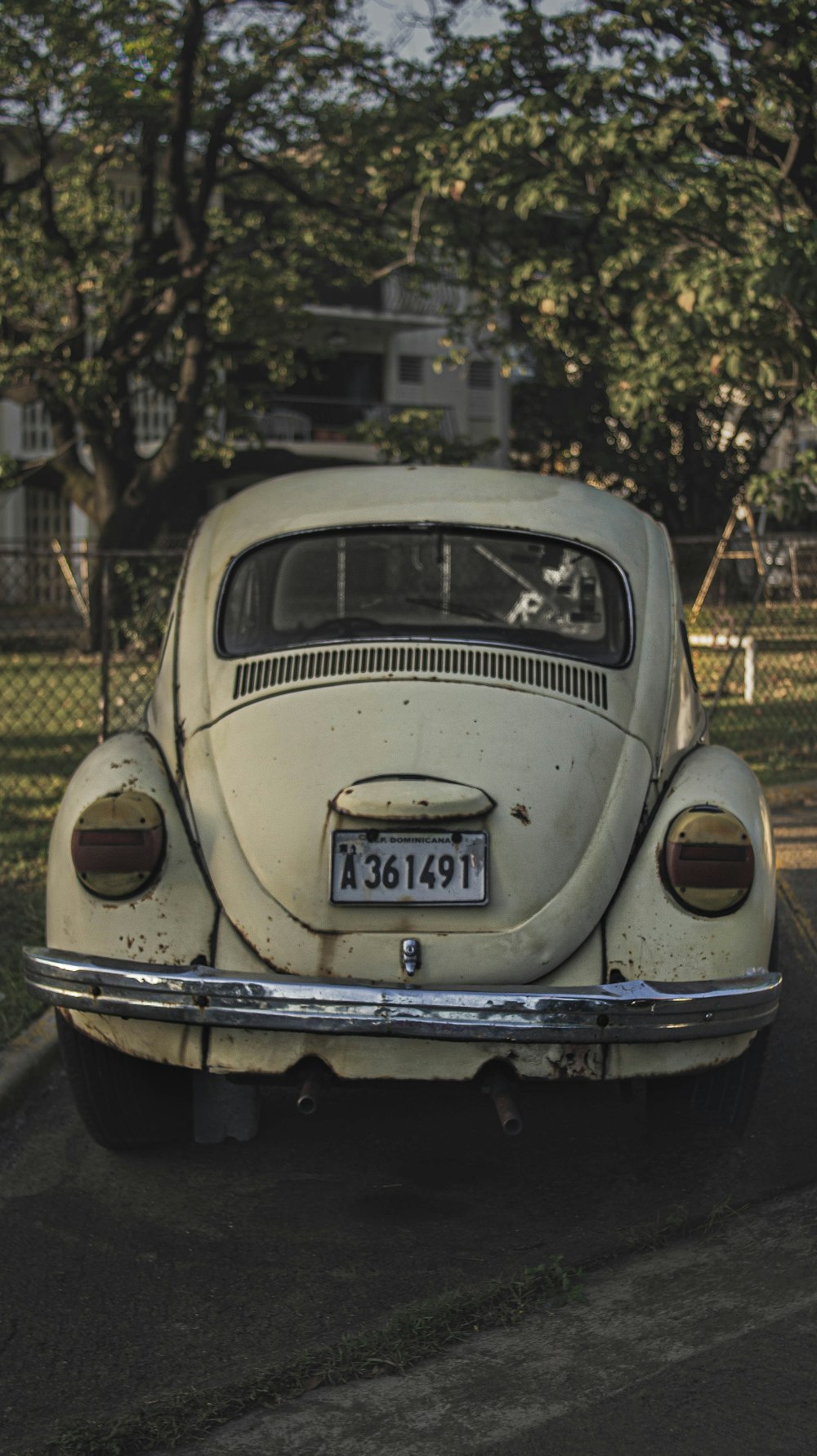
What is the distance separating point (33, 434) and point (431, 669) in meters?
34.4

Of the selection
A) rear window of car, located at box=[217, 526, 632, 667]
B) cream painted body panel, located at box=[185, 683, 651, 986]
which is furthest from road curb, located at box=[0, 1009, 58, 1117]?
rear window of car, located at box=[217, 526, 632, 667]

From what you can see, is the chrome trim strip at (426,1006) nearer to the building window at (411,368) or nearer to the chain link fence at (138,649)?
the chain link fence at (138,649)

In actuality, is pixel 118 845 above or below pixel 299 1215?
above

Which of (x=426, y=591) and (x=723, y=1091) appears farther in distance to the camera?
(x=426, y=591)

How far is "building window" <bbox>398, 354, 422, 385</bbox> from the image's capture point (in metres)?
39.1

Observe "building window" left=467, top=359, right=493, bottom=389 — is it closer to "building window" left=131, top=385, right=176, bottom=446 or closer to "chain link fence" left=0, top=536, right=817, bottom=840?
"building window" left=131, top=385, right=176, bottom=446

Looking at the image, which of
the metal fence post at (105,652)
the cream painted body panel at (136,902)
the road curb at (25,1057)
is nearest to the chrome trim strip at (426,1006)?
the cream painted body panel at (136,902)

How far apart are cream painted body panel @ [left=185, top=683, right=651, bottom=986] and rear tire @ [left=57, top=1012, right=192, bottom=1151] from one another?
0.61 metres

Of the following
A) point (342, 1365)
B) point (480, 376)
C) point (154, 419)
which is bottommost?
point (342, 1365)

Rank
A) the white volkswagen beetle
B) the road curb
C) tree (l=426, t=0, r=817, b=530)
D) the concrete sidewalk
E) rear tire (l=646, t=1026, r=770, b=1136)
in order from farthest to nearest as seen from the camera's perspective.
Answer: tree (l=426, t=0, r=817, b=530) < the road curb < rear tire (l=646, t=1026, r=770, b=1136) < the white volkswagen beetle < the concrete sidewalk

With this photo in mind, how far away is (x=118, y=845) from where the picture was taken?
3.67 m

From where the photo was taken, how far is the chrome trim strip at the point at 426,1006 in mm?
3244

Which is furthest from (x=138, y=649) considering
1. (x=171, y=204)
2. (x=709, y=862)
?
(x=171, y=204)

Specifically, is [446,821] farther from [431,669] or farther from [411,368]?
[411,368]
